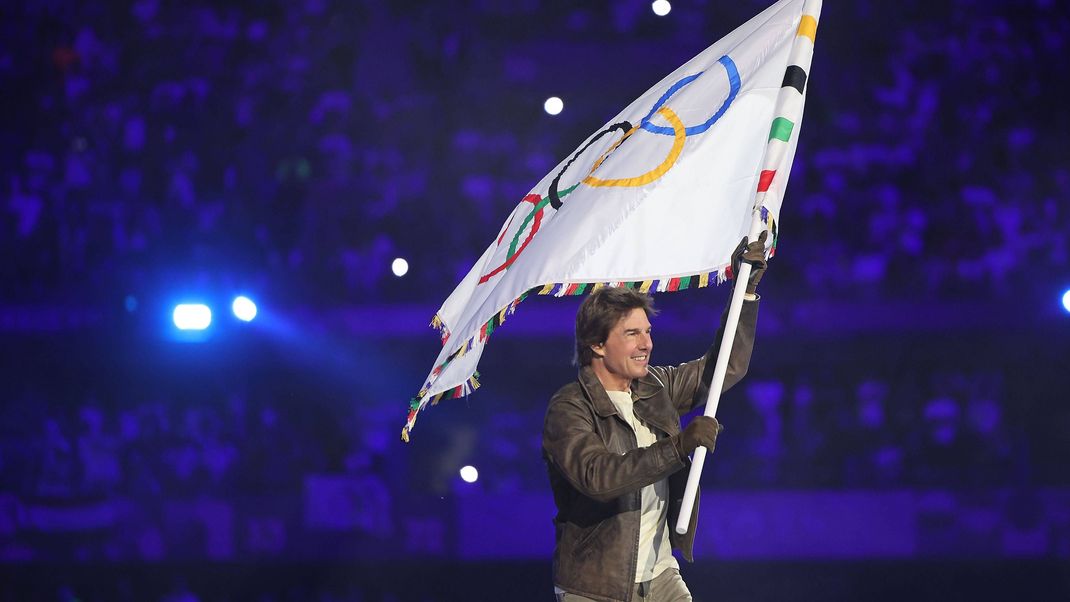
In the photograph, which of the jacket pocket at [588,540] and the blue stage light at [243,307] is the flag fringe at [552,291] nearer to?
the jacket pocket at [588,540]

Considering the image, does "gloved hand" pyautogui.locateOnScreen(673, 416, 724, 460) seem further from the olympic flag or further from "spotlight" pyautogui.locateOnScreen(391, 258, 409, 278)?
"spotlight" pyautogui.locateOnScreen(391, 258, 409, 278)

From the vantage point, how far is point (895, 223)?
21.0 feet

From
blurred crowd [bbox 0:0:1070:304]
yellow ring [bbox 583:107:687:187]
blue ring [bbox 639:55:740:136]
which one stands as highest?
blurred crowd [bbox 0:0:1070:304]

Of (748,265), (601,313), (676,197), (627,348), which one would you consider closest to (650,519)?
(627,348)

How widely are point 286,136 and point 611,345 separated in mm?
4141

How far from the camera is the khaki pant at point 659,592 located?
2898 mm

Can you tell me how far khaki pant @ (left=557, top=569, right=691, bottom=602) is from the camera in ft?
9.51

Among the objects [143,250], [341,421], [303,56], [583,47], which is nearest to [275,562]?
[341,421]

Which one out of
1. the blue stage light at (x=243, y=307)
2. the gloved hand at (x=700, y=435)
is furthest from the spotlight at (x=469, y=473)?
the gloved hand at (x=700, y=435)

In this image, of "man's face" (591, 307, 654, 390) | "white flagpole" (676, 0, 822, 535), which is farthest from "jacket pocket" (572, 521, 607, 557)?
"man's face" (591, 307, 654, 390)

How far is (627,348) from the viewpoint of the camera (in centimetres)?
298

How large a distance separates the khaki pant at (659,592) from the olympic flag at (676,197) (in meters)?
0.61

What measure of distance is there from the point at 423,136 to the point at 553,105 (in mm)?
788

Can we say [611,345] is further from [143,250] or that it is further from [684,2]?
[143,250]
